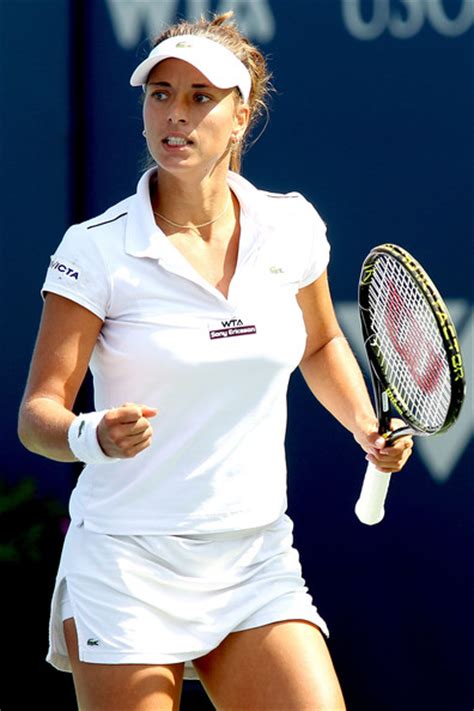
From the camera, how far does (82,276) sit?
8.98ft

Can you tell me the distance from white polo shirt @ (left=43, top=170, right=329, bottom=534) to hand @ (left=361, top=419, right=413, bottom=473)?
23 centimetres

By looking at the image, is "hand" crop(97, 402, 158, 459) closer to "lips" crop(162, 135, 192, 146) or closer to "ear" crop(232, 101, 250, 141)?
"lips" crop(162, 135, 192, 146)

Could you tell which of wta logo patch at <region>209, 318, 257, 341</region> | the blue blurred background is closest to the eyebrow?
wta logo patch at <region>209, 318, 257, 341</region>

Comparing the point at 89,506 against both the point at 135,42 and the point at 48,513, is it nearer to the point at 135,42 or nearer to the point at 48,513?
the point at 48,513

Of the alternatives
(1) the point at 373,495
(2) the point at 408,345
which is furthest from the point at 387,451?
(2) the point at 408,345

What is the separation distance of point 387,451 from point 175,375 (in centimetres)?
50

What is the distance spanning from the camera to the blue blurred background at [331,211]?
4250mm

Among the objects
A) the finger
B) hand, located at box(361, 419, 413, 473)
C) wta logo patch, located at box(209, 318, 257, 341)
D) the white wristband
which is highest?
wta logo patch, located at box(209, 318, 257, 341)

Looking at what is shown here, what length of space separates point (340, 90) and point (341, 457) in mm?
1011

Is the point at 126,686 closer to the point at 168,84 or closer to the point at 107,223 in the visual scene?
the point at 107,223

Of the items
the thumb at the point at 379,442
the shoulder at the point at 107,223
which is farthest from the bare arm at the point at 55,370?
the thumb at the point at 379,442

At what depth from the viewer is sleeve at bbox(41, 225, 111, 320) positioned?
273 centimetres

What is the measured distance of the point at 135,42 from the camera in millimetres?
4371

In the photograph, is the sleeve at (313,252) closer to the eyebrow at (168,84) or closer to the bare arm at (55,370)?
the eyebrow at (168,84)
